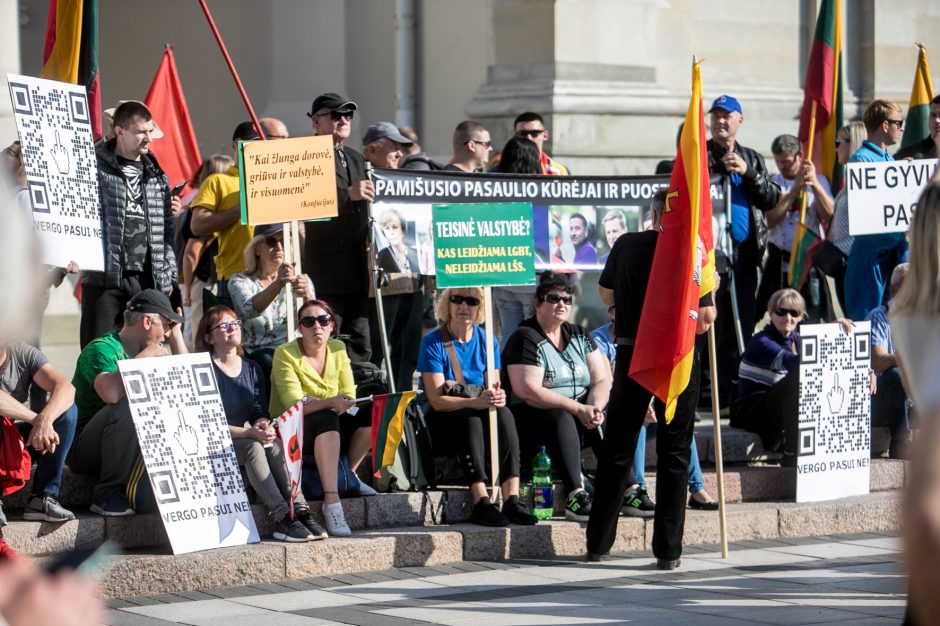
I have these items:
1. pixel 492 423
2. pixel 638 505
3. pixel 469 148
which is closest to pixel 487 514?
pixel 492 423

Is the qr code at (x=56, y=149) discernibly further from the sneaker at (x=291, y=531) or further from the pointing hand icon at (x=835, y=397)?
the pointing hand icon at (x=835, y=397)

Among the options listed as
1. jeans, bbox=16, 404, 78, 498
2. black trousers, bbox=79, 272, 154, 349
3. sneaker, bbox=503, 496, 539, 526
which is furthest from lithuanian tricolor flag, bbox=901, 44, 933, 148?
jeans, bbox=16, 404, 78, 498

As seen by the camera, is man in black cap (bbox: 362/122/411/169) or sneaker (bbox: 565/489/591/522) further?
man in black cap (bbox: 362/122/411/169)

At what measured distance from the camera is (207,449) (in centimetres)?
782

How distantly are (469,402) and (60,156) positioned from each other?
2537 millimetres

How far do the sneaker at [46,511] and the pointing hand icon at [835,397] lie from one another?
456 cm

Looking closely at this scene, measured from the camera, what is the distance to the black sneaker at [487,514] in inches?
327

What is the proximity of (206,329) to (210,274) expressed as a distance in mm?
1894

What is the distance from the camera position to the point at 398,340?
32.2 feet

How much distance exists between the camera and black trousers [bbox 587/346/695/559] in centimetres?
793

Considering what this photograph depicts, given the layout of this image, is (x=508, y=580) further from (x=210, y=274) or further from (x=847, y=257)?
(x=847, y=257)

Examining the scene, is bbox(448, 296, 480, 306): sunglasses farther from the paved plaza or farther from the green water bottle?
the paved plaza

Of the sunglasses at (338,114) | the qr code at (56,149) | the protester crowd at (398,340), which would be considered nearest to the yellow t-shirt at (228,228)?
the protester crowd at (398,340)

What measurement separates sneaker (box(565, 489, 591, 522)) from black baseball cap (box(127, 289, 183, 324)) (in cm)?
237
